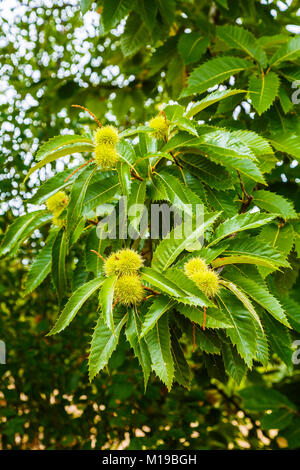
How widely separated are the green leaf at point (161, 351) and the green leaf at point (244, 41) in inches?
32.4

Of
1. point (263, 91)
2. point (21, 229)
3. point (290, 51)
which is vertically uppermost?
point (290, 51)

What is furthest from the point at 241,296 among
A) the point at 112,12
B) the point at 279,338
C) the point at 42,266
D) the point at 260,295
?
the point at 112,12

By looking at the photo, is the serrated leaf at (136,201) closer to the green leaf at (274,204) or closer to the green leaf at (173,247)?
the green leaf at (173,247)

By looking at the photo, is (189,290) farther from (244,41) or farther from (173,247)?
(244,41)

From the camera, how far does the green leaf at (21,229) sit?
1.08 metres

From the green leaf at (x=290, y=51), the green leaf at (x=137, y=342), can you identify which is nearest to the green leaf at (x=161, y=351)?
the green leaf at (x=137, y=342)

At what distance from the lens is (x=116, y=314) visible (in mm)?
834

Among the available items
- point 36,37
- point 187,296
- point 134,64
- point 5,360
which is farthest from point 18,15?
point 187,296

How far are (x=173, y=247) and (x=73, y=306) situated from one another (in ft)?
0.76

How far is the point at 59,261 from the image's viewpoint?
3.47 ft

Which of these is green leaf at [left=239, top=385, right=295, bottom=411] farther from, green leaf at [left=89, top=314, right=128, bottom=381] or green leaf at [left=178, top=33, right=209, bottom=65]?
green leaf at [left=178, top=33, right=209, bottom=65]

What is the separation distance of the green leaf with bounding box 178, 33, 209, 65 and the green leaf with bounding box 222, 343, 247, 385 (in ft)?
3.42

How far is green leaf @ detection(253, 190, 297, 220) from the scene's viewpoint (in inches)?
37.4

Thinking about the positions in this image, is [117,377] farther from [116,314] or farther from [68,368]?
[116,314]
